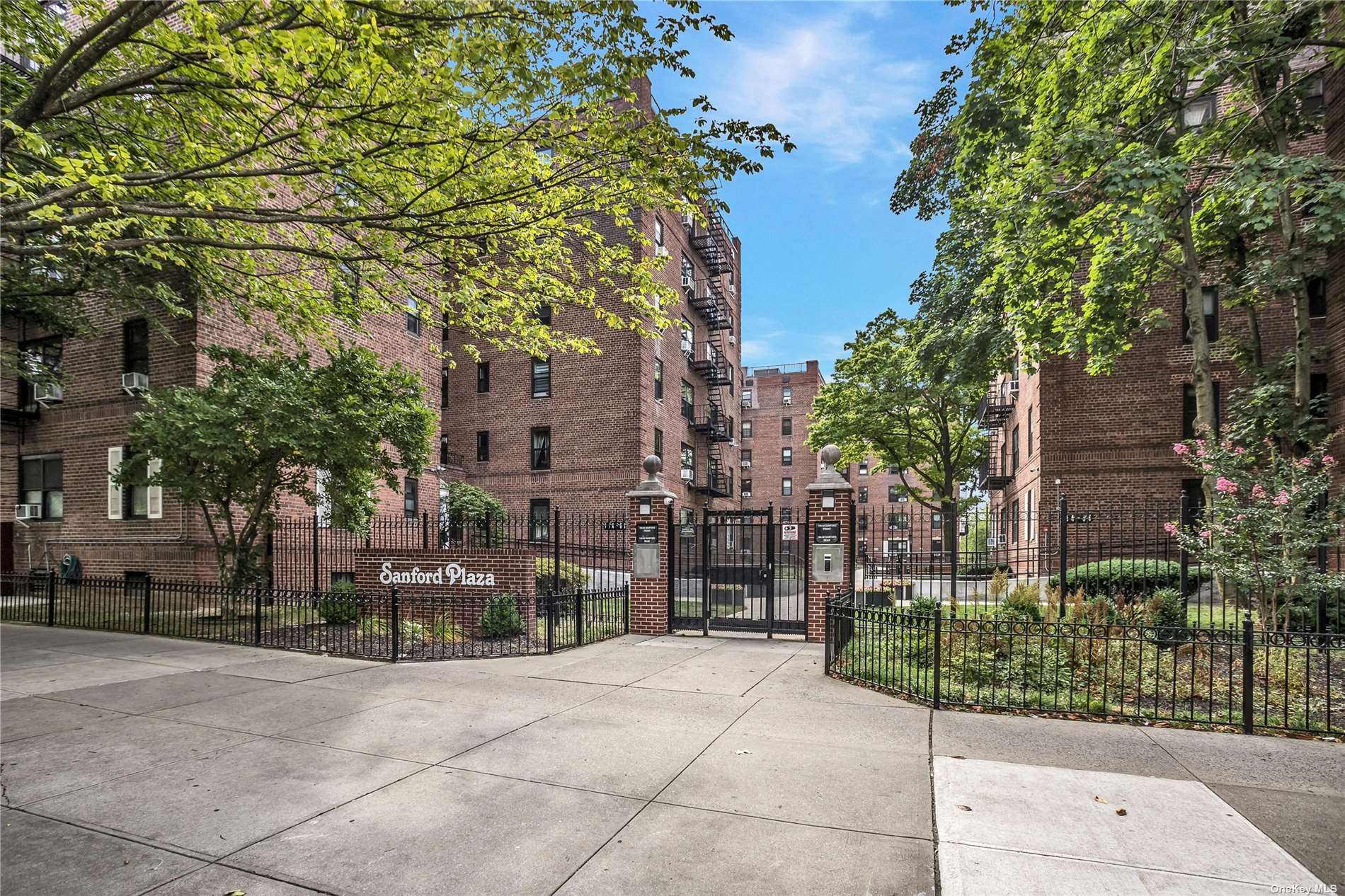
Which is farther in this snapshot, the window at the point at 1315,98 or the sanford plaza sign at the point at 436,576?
the window at the point at 1315,98

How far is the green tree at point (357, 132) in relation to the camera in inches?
257

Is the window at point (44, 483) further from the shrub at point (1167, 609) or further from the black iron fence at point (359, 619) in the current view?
the shrub at point (1167, 609)

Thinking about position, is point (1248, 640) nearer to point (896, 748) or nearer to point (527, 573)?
point (896, 748)

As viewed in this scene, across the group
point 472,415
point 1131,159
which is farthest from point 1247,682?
point 472,415

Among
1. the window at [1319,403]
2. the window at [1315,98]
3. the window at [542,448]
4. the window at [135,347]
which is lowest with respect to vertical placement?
the window at [542,448]

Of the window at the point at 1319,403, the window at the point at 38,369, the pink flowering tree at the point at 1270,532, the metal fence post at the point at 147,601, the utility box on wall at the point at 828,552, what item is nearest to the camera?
the pink flowering tree at the point at 1270,532

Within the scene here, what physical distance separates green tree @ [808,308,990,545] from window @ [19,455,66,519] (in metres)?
22.4

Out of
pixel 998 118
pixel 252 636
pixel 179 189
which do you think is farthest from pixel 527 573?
pixel 998 118

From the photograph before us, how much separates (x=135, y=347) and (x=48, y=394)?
317cm

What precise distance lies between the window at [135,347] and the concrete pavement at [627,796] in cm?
1108

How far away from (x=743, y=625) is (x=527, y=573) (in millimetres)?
4060

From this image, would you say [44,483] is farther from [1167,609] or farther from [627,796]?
[1167,609]

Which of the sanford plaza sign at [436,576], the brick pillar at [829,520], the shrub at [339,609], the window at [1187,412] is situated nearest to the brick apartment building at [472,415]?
the shrub at [339,609]

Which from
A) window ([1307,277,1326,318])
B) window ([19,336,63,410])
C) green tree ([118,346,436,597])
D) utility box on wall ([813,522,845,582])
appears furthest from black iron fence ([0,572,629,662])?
window ([1307,277,1326,318])
